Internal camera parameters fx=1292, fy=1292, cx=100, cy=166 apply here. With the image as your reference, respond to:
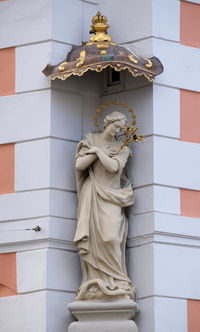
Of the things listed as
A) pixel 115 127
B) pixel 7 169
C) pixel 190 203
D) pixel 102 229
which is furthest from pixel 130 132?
pixel 7 169

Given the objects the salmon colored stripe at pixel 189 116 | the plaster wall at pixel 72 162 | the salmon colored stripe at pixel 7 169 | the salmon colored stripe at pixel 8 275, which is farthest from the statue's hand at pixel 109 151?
the salmon colored stripe at pixel 8 275

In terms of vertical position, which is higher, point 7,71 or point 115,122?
point 7,71

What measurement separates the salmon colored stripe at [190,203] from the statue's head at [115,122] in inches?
31.4

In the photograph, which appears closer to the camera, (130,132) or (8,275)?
(8,275)

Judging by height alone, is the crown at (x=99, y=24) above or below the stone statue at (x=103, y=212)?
above

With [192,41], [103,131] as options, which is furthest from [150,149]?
[192,41]

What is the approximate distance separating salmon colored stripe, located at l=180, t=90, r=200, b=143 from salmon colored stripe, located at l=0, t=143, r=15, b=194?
61.2 inches

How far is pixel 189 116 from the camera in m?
11.9

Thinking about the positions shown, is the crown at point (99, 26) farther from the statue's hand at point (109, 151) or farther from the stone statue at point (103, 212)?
the statue's hand at point (109, 151)

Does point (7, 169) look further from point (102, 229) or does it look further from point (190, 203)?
point (190, 203)

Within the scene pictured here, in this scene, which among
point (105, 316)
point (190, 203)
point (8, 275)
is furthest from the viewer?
point (190, 203)

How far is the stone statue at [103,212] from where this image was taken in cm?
1122

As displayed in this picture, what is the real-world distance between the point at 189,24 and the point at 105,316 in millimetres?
2892

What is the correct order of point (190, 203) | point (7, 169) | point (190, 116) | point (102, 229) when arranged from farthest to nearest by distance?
point (190, 116) → point (7, 169) → point (190, 203) → point (102, 229)
